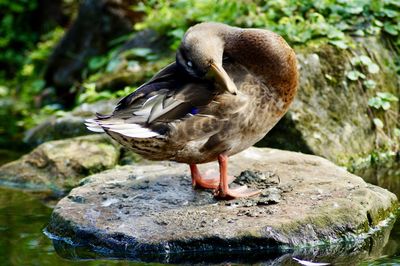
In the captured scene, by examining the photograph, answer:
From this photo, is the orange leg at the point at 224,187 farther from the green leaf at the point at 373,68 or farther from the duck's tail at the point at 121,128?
the green leaf at the point at 373,68

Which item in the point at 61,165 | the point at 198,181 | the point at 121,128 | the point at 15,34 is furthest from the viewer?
the point at 15,34

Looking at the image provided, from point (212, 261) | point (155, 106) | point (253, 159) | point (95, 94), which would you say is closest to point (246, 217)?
point (212, 261)

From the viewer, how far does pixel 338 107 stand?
22.8ft

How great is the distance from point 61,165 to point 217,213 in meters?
2.46

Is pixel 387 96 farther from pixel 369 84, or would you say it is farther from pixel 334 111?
pixel 334 111

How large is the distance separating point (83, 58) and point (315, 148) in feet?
17.9

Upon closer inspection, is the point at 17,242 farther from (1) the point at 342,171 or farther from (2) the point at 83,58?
(2) the point at 83,58

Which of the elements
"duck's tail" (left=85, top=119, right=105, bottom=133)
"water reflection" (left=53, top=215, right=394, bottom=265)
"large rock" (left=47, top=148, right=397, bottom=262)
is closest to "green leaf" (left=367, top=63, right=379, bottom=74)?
"large rock" (left=47, top=148, right=397, bottom=262)

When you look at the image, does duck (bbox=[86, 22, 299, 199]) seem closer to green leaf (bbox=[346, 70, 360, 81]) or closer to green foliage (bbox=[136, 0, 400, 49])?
green leaf (bbox=[346, 70, 360, 81])

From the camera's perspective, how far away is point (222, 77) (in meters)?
4.46

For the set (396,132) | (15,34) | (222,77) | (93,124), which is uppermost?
(222,77)

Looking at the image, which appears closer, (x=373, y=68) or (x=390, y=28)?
(x=373, y=68)

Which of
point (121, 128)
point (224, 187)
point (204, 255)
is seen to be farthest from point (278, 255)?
point (121, 128)

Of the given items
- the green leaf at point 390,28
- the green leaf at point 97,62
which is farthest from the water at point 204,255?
the green leaf at point 97,62
